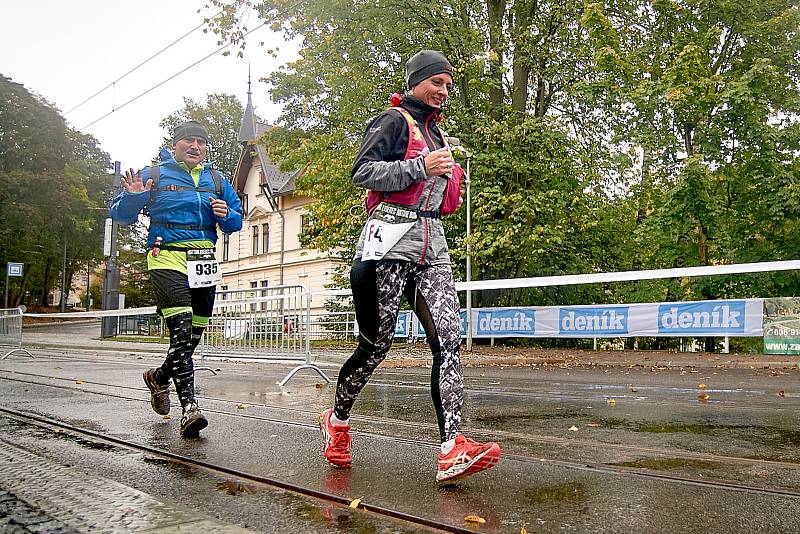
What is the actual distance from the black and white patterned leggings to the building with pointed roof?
44350 mm

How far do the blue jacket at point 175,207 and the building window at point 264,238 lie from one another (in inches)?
1953

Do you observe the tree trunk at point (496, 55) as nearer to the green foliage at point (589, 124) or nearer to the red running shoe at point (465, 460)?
the green foliage at point (589, 124)

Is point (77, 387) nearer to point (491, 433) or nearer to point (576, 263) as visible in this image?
point (491, 433)

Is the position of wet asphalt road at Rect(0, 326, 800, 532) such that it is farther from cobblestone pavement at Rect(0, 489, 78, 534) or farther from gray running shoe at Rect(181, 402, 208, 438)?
cobblestone pavement at Rect(0, 489, 78, 534)

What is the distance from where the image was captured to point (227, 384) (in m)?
9.62

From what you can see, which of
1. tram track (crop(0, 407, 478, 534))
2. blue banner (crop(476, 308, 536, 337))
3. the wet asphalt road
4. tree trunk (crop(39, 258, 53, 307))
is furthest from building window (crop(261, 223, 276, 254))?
tram track (crop(0, 407, 478, 534))

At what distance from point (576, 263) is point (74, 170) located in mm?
48606

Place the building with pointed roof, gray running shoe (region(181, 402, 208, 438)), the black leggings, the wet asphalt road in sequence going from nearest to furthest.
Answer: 1. the wet asphalt road
2. gray running shoe (region(181, 402, 208, 438))
3. the black leggings
4. the building with pointed roof

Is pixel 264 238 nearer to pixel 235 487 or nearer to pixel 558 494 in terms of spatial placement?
pixel 235 487

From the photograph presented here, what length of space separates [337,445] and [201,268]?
190 cm

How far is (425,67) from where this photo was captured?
4.14 metres

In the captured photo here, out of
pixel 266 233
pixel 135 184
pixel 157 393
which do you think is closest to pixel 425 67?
pixel 135 184

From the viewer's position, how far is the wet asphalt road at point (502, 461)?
10.4 feet

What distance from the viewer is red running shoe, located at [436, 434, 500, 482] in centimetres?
367
